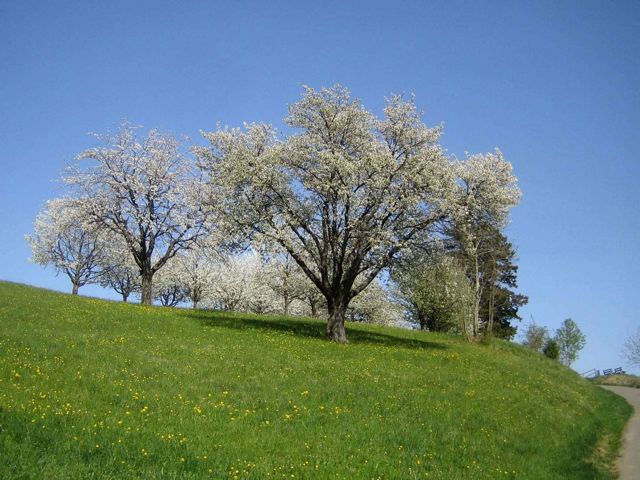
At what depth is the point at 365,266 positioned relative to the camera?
1325 inches

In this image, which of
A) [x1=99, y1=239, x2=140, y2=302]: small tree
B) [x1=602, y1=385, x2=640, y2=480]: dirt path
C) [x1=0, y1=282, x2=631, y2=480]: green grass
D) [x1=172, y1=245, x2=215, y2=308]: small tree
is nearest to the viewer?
[x1=0, y1=282, x2=631, y2=480]: green grass

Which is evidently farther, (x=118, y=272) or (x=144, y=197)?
(x=118, y=272)

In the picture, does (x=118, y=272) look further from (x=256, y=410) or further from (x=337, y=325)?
(x=256, y=410)

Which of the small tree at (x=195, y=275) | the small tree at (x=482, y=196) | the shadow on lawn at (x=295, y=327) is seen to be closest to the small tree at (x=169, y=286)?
the small tree at (x=195, y=275)

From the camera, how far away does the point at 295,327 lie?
37.7 meters

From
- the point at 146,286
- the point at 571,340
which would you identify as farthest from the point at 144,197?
the point at 571,340

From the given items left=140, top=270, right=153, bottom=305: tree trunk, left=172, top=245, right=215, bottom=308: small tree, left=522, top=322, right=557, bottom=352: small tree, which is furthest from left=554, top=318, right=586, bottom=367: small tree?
left=140, top=270, right=153, bottom=305: tree trunk

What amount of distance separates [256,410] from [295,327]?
2193 cm

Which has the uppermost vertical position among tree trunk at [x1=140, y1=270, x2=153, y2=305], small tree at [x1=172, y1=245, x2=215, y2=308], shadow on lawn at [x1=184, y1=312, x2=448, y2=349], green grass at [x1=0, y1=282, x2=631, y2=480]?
small tree at [x1=172, y1=245, x2=215, y2=308]

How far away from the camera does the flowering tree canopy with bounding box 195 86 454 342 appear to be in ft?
106

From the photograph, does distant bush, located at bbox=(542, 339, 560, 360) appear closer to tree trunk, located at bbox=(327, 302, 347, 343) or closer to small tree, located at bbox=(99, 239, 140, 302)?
tree trunk, located at bbox=(327, 302, 347, 343)

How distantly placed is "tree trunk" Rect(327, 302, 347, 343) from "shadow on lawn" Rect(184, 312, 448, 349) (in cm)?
88

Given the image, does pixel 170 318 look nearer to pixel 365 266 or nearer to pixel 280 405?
pixel 365 266

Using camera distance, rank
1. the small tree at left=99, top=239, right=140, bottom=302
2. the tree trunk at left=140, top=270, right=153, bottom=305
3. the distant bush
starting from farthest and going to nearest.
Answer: the small tree at left=99, top=239, right=140, bottom=302
the distant bush
the tree trunk at left=140, top=270, right=153, bottom=305
